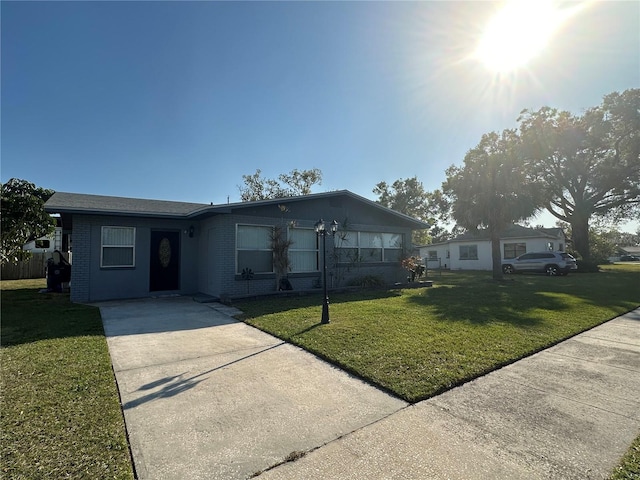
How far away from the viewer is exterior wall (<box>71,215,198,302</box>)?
9898 mm

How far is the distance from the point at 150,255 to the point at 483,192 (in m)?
16.9

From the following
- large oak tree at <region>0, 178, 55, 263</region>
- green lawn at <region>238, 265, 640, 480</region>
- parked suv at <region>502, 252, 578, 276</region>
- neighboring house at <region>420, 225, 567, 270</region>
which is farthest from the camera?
neighboring house at <region>420, 225, 567, 270</region>

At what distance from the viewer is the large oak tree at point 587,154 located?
2438 centimetres

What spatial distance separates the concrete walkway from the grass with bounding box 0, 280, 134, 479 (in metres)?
0.18

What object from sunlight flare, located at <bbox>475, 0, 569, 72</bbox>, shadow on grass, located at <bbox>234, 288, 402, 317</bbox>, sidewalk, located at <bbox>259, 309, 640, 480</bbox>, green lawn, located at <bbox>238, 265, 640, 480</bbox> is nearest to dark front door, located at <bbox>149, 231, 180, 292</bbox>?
shadow on grass, located at <bbox>234, 288, 402, 317</bbox>

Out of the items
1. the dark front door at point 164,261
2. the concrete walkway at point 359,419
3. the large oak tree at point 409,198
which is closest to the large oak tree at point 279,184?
the large oak tree at point 409,198

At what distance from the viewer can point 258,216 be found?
36.0 feet

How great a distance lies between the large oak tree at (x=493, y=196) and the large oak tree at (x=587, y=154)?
30.0 feet

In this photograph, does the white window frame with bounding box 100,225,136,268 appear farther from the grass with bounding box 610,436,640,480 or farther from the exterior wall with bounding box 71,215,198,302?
the grass with bounding box 610,436,640,480

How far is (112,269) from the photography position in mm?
10414

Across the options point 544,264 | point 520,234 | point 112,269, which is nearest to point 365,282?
point 112,269

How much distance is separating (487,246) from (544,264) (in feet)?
22.6

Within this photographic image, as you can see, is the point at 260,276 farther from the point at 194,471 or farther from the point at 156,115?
the point at 194,471

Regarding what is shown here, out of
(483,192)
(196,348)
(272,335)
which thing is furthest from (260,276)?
(483,192)
